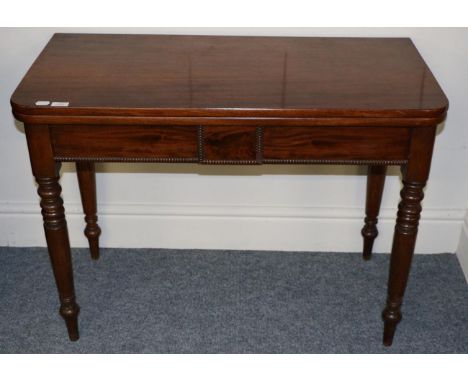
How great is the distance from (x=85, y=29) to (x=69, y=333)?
914 mm

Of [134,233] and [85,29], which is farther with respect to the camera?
[134,233]

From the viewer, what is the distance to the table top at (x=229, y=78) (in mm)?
1459

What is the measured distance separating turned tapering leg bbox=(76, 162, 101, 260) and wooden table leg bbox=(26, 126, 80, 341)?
14.8 inches

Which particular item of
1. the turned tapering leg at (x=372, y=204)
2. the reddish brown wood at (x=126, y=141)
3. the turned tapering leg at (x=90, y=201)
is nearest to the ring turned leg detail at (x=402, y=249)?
the turned tapering leg at (x=372, y=204)

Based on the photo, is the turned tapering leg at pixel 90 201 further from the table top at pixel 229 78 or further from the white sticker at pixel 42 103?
the white sticker at pixel 42 103

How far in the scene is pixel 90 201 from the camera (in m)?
2.14

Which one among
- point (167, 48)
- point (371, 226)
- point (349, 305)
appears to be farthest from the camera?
point (371, 226)

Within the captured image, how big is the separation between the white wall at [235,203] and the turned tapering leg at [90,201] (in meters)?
0.06

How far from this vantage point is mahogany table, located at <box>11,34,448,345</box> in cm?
146

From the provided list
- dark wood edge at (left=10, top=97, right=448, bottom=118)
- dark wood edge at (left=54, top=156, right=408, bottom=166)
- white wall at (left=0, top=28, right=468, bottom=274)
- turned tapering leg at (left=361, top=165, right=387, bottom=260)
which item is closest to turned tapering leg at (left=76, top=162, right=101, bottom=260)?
white wall at (left=0, top=28, right=468, bottom=274)

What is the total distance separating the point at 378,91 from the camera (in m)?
1.54

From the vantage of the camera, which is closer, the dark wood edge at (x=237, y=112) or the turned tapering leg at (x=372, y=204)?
the dark wood edge at (x=237, y=112)
